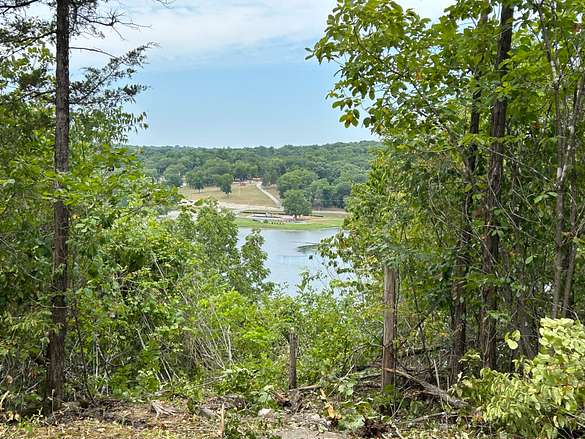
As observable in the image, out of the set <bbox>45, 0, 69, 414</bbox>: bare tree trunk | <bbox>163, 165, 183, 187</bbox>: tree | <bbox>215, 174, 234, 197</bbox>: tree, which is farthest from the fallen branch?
<bbox>215, 174, 234, 197</bbox>: tree

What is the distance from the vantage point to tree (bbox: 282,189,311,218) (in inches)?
351

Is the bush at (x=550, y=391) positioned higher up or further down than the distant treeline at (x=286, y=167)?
further down

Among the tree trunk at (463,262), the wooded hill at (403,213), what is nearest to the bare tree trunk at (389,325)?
the wooded hill at (403,213)

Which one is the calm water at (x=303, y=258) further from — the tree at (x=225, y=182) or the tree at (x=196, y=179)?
the tree at (x=196, y=179)

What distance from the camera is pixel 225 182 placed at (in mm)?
11883

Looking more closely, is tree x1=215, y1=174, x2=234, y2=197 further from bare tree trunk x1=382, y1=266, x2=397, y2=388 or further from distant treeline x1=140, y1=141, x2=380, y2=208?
bare tree trunk x1=382, y1=266, x2=397, y2=388

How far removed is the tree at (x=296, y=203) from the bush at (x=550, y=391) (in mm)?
6430

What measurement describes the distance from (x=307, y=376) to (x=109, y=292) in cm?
236

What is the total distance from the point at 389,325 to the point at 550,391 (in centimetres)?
174

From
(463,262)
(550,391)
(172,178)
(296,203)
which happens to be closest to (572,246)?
(463,262)

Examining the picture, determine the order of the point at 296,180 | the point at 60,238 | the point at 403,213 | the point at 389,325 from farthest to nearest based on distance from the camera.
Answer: the point at 296,180 < the point at 403,213 < the point at 389,325 < the point at 60,238

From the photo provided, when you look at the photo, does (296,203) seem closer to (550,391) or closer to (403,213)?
(403,213)

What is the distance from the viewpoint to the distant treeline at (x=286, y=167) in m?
8.04

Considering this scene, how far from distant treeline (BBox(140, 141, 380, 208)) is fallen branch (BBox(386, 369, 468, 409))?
3.18m
